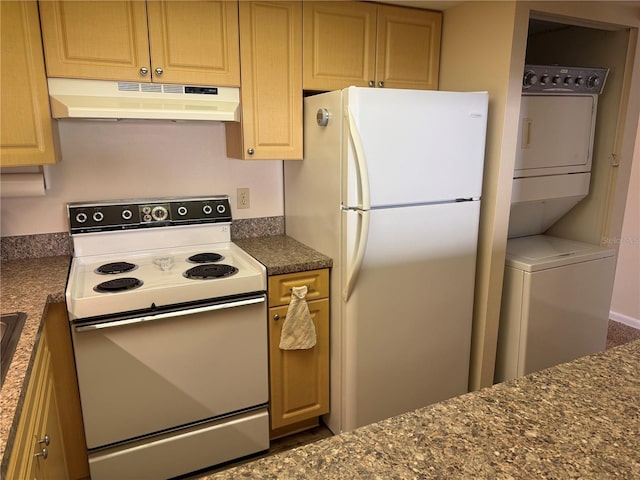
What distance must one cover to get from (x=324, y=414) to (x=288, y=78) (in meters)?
1.69

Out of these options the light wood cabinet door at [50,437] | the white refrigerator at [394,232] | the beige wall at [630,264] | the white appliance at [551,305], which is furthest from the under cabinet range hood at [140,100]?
the beige wall at [630,264]

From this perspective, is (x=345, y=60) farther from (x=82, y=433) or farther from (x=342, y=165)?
(x=82, y=433)

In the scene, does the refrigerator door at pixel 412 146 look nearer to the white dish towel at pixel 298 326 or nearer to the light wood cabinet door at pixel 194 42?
the white dish towel at pixel 298 326

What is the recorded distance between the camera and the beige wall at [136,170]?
218 centimetres

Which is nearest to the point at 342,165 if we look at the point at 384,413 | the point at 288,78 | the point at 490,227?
the point at 288,78

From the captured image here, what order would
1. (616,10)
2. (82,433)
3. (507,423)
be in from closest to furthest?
(507,423) → (82,433) → (616,10)

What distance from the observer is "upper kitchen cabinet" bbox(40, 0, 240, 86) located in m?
1.80

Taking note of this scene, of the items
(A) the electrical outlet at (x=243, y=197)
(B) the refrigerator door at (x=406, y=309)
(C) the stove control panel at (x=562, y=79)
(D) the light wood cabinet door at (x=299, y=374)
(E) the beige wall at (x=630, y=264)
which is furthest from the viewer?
(E) the beige wall at (x=630, y=264)

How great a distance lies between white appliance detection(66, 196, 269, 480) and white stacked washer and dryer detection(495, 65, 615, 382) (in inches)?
51.7

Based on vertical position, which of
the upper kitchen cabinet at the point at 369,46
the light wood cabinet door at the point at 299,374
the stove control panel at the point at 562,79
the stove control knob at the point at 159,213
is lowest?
the light wood cabinet door at the point at 299,374

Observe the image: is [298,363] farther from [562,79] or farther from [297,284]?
[562,79]

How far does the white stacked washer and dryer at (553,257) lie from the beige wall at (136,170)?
136 centimetres

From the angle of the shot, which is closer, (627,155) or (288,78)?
(288,78)

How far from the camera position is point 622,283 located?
3648 millimetres
